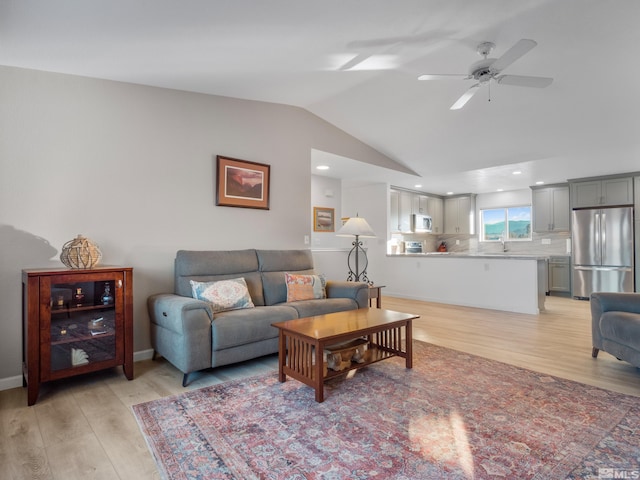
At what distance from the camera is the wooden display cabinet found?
7.59ft

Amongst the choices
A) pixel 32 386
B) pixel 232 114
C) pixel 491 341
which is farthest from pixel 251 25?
pixel 491 341

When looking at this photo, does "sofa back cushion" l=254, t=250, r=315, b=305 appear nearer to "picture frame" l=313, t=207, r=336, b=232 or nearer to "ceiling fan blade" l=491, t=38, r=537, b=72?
"picture frame" l=313, t=207, r=336, b=232

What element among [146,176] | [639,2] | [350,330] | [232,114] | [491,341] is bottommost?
[491,341]

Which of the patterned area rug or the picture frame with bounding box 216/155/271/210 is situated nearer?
the patterned area rug

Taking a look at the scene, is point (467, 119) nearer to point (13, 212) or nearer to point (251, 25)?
point (251, 25)

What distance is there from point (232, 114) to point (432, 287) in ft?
Result: 14.8

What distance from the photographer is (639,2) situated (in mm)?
2463

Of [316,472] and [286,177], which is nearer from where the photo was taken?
[316,472]

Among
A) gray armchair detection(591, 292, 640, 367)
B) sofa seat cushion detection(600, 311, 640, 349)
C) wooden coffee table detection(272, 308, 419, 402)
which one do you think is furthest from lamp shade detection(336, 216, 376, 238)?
sofa seat cushion detection(600, 311, 640, 349)

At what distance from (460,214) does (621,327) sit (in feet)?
20.0

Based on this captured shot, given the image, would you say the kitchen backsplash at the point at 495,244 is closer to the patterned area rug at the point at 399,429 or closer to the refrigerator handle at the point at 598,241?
the refrigerator handle at the point at 598,241

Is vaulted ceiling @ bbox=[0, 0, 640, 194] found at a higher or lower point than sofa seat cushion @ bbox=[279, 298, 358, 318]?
higher

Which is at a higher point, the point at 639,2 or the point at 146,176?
the point at 639,2

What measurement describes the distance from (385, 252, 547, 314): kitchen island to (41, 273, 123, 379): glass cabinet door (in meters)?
5.11
